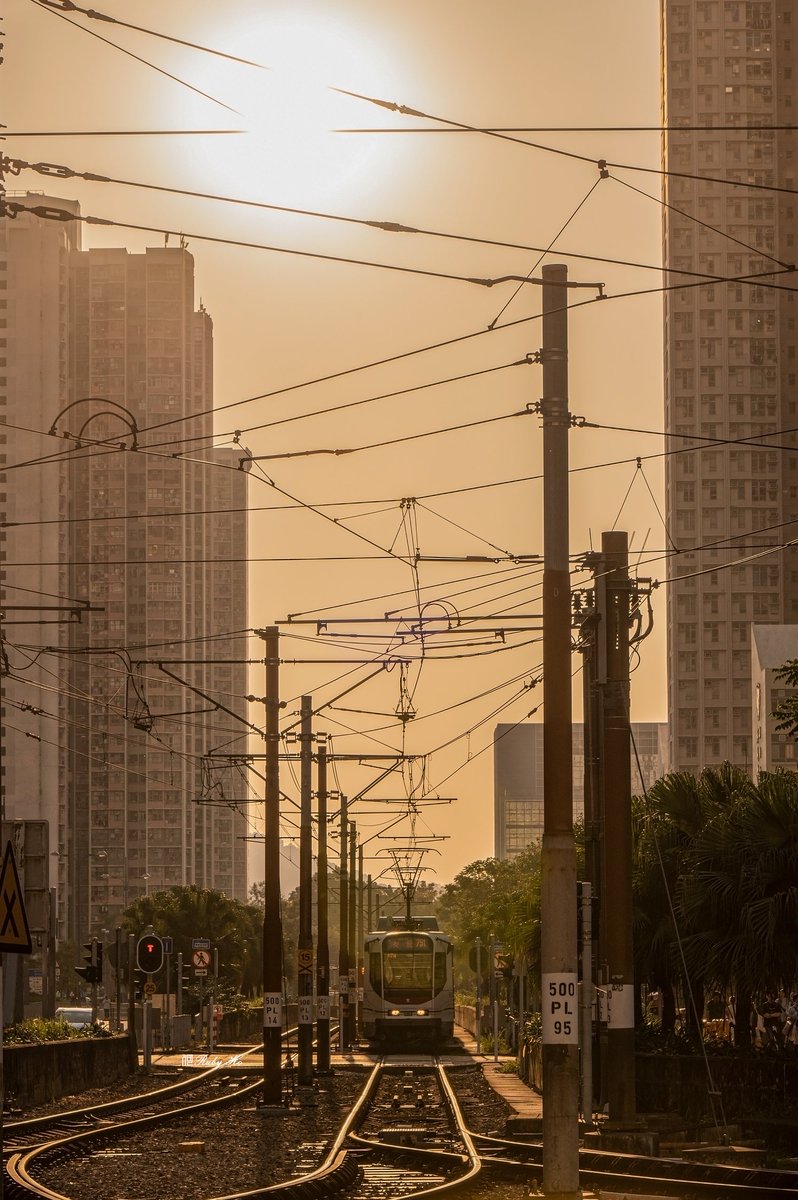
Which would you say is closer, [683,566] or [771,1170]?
[771,1170]

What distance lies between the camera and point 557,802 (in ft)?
49.3

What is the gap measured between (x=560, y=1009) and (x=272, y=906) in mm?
15488

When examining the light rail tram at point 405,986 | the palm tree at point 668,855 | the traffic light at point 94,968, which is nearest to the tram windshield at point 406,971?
the light rail tram at point 405,986

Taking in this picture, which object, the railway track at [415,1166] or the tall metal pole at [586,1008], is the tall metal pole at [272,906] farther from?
the tall metal pole at [586,1008]

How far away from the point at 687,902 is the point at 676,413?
510 ft

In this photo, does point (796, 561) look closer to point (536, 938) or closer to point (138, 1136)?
point (536, 938)

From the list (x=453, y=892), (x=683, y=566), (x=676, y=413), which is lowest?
(x=453, y=892)

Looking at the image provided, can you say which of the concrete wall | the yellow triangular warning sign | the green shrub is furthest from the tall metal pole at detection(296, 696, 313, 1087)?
the yellow triangular warning sign

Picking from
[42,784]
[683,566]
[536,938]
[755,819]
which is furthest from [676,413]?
[755,819]

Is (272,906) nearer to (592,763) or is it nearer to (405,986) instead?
(592,763)

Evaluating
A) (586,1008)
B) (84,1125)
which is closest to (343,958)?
(84,1125)

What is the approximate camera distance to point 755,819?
24.5 m

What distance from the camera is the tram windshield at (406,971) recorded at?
5469 cm

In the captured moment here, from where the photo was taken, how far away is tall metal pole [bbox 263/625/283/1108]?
28.8 metres
